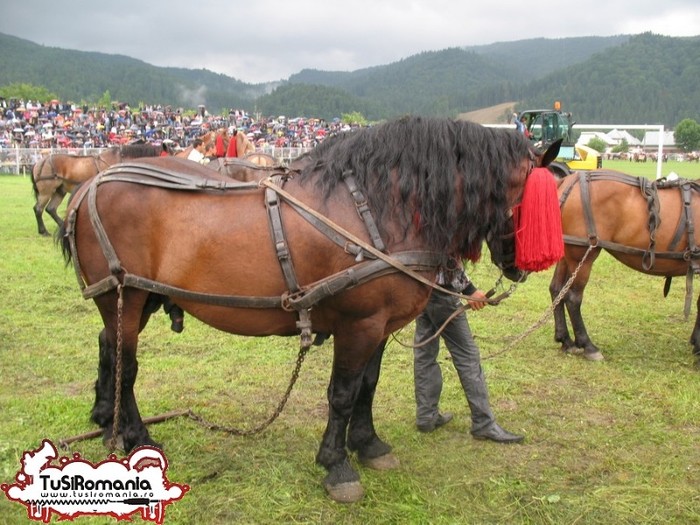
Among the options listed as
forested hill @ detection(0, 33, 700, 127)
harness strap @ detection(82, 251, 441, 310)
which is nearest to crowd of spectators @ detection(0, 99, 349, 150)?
harness strap @ detection(82, 251, 441, 310)

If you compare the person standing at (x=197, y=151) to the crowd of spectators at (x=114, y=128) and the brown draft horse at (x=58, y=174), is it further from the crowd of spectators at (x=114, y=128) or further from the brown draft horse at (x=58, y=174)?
the crowd of spectators at (x=114, y=128)

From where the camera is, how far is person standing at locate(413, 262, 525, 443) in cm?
413

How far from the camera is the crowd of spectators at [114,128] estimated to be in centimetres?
3688

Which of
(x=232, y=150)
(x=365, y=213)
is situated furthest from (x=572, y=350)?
(x=232, y=150)

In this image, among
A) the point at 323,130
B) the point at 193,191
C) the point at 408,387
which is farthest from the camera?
the point at 323,130

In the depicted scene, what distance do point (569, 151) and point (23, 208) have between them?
17085 mm

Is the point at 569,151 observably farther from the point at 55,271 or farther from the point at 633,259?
the point at 55,271

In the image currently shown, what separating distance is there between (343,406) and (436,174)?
143 cm

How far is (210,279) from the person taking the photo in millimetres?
3426

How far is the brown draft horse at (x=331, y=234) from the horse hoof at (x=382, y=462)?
355mm

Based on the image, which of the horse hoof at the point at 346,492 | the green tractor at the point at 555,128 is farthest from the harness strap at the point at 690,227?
the green tractor at the point at 555,128

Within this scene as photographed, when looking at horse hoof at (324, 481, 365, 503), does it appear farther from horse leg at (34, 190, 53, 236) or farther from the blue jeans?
horse leg at (34, 190, 53, 236)

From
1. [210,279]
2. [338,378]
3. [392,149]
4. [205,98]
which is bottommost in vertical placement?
[338,378]

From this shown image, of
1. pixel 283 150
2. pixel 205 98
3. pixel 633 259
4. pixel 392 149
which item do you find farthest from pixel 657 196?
pixel 205 98
